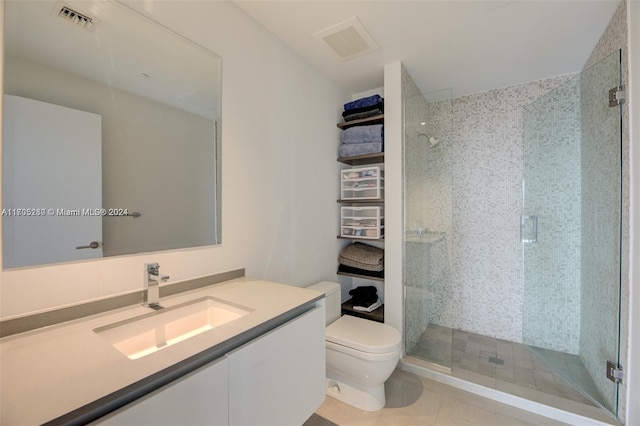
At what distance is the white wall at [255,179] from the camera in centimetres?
101

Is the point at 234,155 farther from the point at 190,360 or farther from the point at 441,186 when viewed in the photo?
the point at 441,186

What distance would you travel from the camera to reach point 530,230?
7.49 feet

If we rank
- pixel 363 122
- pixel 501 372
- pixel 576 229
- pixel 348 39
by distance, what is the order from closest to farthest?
pixel 348 39, pixel 501 372, pixel 576 229, pixel 363 122

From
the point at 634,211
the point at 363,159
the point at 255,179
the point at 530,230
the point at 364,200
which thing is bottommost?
the point at 530,230

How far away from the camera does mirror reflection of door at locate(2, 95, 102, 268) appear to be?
86cm

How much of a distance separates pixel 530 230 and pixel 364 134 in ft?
5.34

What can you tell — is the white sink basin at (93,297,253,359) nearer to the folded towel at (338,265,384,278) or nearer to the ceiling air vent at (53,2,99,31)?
the ceiling air vent at (53,2,99,31)

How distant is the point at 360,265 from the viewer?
7.72 feet

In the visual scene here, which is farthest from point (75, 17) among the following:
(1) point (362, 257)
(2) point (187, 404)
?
(1) point (362, 257)

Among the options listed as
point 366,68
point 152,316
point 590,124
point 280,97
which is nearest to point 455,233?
point 590,124

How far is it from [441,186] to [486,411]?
1.73 metres

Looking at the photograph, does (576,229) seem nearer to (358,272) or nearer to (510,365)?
(510,365)

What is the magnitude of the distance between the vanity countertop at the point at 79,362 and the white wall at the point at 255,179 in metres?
0.16

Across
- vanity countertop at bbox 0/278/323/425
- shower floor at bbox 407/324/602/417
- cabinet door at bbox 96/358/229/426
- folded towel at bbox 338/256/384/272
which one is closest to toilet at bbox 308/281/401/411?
folded towel at bbox 338/256/384/272
